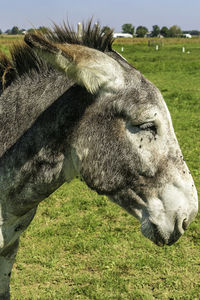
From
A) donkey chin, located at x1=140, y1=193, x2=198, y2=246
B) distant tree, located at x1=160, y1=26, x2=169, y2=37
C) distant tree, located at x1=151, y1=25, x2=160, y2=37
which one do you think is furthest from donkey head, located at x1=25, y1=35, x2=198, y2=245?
distant tree, located at x1=151, y1=25, x2=160, y2=37

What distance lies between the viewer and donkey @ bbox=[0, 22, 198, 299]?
→ 7.32ft

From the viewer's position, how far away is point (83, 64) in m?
2.03

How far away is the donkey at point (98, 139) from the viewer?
2.23 metres

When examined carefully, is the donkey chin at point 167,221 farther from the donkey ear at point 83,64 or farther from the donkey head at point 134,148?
the donkey ear at point 83,64

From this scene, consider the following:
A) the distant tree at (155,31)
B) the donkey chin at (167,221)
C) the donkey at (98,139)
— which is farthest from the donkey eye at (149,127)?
the distant tree at (155,31)

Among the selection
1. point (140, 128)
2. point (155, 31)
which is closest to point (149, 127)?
point (140, 128)

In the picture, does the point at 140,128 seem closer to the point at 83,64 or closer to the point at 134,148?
the point at 134,148

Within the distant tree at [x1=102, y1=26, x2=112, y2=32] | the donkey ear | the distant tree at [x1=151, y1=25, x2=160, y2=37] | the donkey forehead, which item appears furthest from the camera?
the distant tree at [x1=151, y1=25, x2=160, y2=37]

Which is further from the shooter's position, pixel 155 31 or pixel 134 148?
pixel 155 31

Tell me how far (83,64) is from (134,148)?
0.62m

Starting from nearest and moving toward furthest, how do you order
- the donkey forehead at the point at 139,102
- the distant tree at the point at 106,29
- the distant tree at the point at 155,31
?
1. the donkey forehead at the point at 139,102
2. the distant tree at the point at 106,29
3. the distant tree at the point at 155,31

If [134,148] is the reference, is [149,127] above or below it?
above

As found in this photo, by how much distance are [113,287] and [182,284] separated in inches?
33.8

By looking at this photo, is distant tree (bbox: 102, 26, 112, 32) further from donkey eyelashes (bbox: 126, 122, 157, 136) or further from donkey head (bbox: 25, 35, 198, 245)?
donkey eyelashes (bbox: 126, 122, 157, 136)
